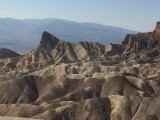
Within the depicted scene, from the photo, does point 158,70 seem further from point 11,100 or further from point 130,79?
point 11,100

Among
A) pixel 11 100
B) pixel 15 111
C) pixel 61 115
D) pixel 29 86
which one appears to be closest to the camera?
pixel 61 115

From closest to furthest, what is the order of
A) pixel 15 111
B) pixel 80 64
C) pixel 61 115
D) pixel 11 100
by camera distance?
pixel 61 115
pixel 15 111
pixel 11 100
pixel 80 64

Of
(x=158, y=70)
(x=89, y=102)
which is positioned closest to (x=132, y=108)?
(x=89, y=102)

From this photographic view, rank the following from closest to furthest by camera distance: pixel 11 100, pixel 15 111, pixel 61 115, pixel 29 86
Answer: pixel 61 115
pixel 15 111
pixel 11 100
pixel 29 86

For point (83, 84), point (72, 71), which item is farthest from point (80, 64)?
point (83, 84)

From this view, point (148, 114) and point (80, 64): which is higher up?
point (148, 114)

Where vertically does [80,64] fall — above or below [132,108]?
below

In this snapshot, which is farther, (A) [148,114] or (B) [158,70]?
(B) [158,70]

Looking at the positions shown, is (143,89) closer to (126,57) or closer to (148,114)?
(148,114)

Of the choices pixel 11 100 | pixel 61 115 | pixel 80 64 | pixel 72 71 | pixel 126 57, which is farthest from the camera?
pixel 126 57
